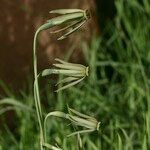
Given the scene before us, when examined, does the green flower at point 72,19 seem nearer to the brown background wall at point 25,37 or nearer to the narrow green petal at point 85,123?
the narrow green petal at point 85,123

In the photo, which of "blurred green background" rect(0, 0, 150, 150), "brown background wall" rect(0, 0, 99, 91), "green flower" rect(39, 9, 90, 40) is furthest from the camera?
"brown background wall" rect(0, 0, 99, 91)

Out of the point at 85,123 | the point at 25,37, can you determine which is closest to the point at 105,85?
the point at 25,37

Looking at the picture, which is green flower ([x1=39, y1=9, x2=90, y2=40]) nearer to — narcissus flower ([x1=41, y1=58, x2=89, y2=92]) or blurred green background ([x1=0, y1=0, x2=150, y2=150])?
narcissus flower ([x1=41, y1=58, x2=89, y2=92])

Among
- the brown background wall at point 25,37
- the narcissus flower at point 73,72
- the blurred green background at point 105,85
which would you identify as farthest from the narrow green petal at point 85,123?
the brown background wall at point 25,37

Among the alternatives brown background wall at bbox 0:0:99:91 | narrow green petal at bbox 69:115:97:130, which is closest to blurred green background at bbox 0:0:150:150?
brown background wall at bbox 0:0:99:91

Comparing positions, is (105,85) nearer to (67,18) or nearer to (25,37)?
(25,37)

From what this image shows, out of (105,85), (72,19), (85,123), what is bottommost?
(105,85)

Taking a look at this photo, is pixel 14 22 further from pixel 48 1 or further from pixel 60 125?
pixel 60 125

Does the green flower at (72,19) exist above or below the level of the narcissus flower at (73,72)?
above

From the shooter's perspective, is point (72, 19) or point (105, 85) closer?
point (72, 19)
